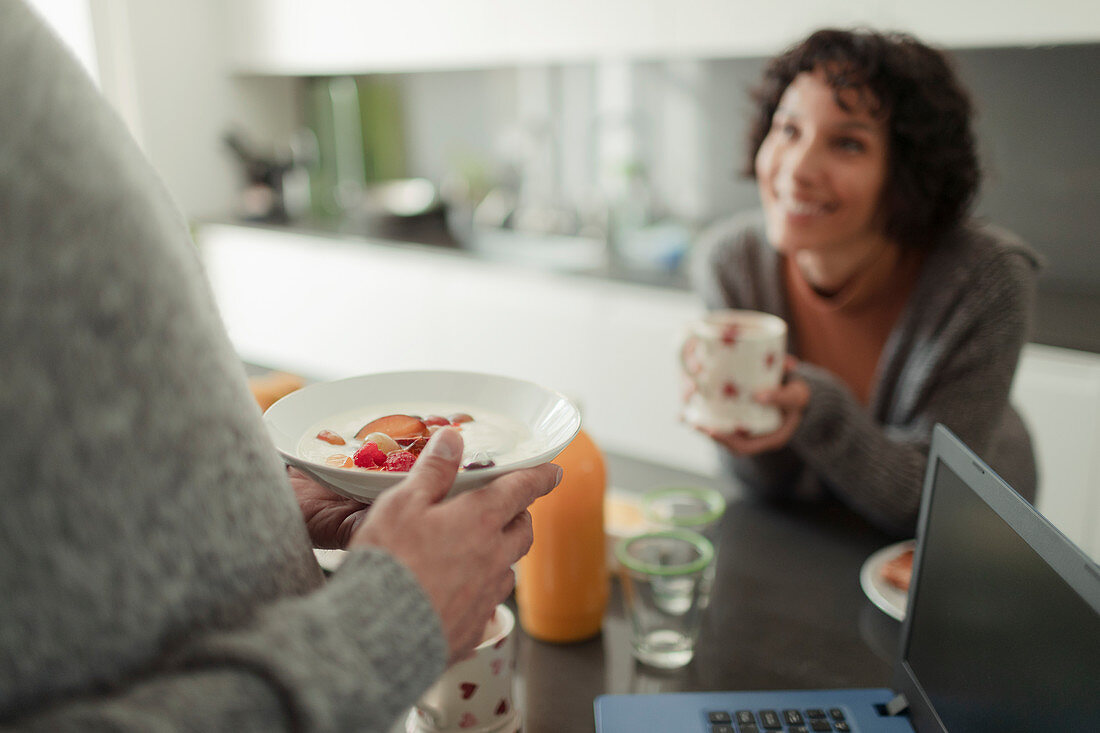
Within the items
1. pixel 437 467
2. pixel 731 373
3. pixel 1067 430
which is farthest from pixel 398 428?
pixel 1067 430

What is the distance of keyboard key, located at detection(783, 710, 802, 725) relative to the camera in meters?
0.70

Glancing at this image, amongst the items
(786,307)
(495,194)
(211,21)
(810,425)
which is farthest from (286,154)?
(810,425)

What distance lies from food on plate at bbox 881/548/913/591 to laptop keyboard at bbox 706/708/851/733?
0.28 m

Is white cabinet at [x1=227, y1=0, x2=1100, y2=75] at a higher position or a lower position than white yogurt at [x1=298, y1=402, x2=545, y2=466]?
higher

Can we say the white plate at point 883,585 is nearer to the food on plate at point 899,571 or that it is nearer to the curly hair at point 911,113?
the food on plate at point 899,571

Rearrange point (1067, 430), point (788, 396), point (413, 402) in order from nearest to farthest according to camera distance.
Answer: point (413, 402)
point (788, 396)
point (1067, 430)

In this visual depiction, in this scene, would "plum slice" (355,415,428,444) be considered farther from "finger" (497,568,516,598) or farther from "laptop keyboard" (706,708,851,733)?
"laptop keyboard" (706,708,851,733)

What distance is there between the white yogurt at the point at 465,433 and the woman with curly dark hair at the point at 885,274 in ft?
1.54

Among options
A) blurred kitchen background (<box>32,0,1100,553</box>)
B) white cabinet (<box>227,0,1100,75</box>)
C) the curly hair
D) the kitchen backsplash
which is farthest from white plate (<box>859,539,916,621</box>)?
white cabinet (<box>227,0,1100,75</box>)

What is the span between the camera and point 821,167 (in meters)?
1.25

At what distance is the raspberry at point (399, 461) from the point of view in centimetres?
57

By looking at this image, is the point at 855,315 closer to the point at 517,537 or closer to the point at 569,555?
the point at 569,555

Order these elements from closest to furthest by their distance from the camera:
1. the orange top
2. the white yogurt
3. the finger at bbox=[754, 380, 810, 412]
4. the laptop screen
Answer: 1. the laptop screen
2. the white yogurt
3. the finger at bbox=[754, 380, 810, 412]
4. the orange top

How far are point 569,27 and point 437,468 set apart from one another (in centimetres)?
232
